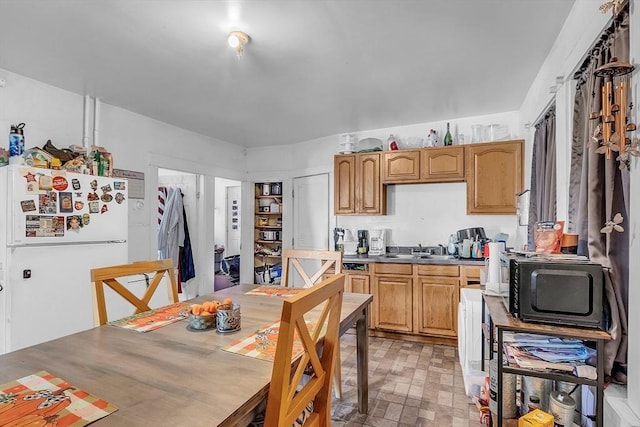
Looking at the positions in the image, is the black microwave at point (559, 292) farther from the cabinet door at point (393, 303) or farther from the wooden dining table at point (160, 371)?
the cabinet door at point (393, 303)

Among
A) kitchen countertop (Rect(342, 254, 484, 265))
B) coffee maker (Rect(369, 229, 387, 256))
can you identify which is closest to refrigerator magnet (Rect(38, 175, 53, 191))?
kitchen countertop (Rect(342, 254, 484, 265))

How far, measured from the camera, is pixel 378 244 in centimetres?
411

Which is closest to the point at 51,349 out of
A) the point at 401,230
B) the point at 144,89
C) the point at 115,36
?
the point at 115,36

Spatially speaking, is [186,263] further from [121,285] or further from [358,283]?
[121,285]

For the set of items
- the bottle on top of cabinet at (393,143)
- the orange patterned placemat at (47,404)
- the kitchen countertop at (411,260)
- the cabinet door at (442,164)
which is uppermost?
the bottle on top of cabinet at (393,143)

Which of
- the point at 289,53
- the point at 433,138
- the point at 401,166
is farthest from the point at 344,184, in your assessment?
the point at 289,53

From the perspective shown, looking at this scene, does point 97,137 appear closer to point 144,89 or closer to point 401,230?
point 144,89

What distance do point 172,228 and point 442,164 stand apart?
370 cm

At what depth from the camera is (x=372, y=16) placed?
186 centimetres

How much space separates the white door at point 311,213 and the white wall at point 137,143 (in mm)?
1079

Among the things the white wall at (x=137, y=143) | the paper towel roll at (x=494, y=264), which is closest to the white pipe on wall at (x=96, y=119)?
the white wall at (x=137, y=143)

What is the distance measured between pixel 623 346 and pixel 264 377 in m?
1.40

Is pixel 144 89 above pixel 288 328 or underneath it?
above

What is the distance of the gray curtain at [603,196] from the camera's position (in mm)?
1293
